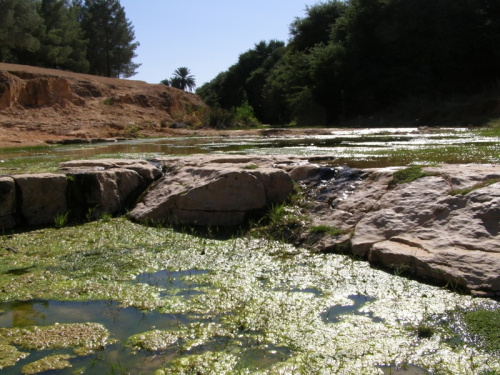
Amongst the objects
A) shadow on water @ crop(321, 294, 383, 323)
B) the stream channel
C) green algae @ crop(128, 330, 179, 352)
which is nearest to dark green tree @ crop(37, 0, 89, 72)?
the stream channel

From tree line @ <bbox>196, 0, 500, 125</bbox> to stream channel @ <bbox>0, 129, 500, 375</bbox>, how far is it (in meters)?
19.9

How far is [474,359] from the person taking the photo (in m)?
2.03

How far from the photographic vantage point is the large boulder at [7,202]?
436 centimetres

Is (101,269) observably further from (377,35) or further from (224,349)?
(377,35)

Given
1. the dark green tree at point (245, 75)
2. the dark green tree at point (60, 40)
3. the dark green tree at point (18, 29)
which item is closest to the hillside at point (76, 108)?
the dark green tree at point (18, 29)

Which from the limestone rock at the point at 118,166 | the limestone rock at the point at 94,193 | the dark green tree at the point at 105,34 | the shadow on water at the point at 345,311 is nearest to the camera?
the shadow on water at the point at 345,311

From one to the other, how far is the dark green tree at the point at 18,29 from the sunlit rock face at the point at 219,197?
2598 cm

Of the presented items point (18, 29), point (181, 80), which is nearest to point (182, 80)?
point (181, 80)

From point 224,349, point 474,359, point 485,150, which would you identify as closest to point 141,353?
point 224,349

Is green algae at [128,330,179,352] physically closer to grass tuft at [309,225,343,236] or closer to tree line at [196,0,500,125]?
grass tuft at [309,225,343,236]

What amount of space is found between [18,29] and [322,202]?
2871 cm

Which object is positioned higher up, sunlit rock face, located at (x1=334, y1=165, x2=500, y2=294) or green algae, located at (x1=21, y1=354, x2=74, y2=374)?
sunlit rock face, located at (x1=334, y1=165, x2=500, y2=294)

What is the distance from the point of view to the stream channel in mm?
2064

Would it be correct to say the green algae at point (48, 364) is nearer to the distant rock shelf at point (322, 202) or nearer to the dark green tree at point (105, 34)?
the distant rock shelf at point (322, 202)
